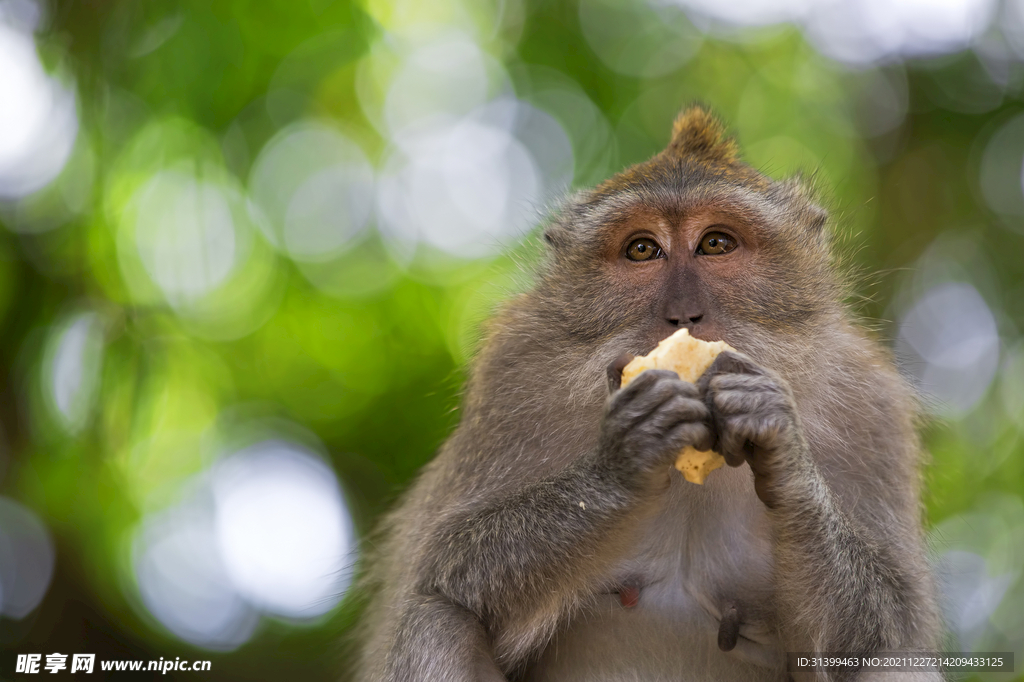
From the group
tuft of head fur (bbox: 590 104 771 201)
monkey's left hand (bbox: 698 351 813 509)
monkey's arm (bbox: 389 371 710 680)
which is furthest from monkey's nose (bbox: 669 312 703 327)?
tuft of head fur (bbox: 590 104 771 201)

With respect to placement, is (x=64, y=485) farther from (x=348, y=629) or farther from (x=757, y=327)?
(x=757, y=327)

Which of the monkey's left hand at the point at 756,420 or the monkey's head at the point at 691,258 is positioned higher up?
the monkey's head at the point at 691,258

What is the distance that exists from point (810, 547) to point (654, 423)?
36.8 inches

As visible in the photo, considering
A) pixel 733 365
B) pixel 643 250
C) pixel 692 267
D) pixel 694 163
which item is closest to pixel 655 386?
pixel 733 365

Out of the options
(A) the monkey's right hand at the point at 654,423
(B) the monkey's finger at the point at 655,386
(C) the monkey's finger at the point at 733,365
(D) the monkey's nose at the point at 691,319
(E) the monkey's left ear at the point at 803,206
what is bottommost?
(A) the monkey's right hand at the point at 654,423

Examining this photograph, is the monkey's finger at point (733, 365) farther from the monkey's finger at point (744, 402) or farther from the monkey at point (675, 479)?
the monkey's finger at point (744, 402)

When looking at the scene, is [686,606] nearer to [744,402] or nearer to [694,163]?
[744,402]

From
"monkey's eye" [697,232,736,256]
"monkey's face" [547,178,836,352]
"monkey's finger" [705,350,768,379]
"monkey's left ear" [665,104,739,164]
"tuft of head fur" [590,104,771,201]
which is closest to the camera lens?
"monkey's finger" [705,350,768,379]

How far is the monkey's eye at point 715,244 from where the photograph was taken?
425cm

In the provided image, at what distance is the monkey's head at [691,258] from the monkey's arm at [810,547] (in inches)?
21.7

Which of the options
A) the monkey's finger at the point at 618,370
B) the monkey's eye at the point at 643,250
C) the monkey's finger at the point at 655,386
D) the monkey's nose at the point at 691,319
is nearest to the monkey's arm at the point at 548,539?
the monkey's finger at the point at 655,386

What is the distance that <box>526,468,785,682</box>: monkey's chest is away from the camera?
385 centimetres

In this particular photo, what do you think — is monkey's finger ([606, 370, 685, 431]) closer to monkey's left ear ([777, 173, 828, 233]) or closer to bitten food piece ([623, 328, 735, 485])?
bitten food piece ([623, 328, 735, 485])

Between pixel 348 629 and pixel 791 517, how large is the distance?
3.94m
